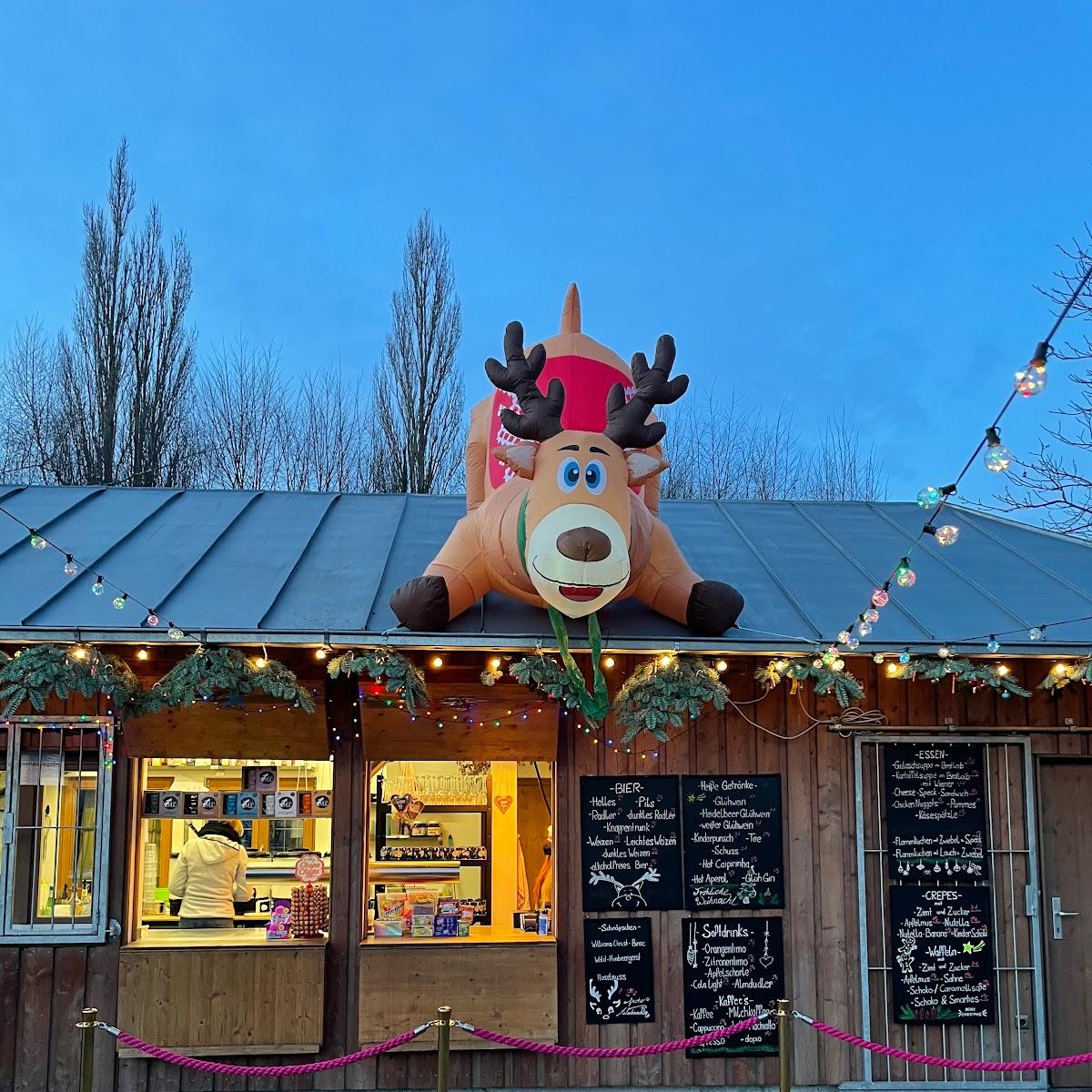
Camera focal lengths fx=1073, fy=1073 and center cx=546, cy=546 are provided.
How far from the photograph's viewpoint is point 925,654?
23.1ft

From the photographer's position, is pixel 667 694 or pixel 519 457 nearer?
pixel 519 457

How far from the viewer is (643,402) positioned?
6.51 m

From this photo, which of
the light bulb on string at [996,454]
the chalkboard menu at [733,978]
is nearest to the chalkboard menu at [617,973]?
the chalkboard menu at [733,978]

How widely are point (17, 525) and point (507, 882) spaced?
477 centimetres

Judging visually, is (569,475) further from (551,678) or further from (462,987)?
(462,987)

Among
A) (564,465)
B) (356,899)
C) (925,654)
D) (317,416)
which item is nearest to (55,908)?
(356,899)

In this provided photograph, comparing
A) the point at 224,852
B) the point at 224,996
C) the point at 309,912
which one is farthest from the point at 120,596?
the point at 224,996

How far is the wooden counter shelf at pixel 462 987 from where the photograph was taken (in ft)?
23.3

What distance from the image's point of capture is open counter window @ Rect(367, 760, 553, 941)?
25.6 feet

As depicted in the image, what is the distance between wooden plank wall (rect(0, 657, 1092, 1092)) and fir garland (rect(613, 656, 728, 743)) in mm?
658

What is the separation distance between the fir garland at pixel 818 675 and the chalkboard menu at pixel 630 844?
45.9 inches

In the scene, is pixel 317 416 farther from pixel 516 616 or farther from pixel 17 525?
→ pixel 516 616

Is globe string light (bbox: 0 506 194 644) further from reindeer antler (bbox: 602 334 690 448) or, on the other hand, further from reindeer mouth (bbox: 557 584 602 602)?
reindeer antler (bbox: 602 334 690 448)

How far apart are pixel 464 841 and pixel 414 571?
2368 millimetres
